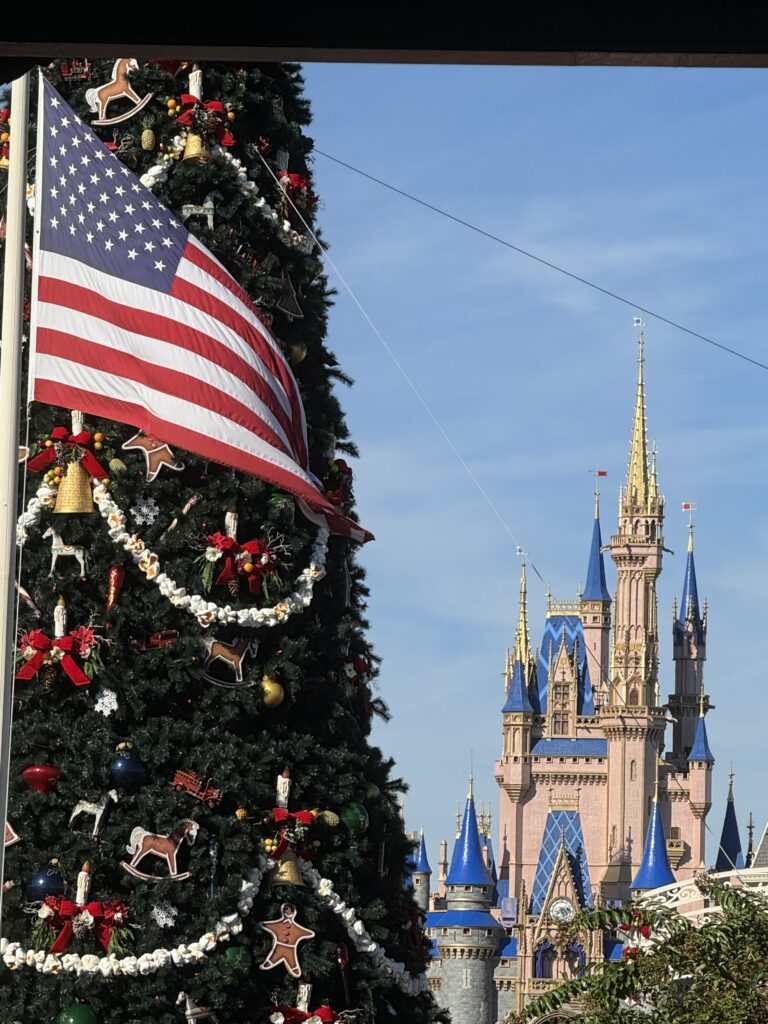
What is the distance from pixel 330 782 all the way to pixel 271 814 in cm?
56

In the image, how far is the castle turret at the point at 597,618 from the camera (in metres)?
117

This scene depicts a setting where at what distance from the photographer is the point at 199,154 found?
45.0ft

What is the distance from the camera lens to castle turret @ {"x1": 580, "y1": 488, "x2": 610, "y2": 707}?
4611 inches

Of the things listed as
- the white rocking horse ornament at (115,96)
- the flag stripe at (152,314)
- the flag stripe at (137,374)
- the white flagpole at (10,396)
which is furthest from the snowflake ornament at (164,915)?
the white rocking horse ornament at (115,96)

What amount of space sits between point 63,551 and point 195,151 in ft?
9.90

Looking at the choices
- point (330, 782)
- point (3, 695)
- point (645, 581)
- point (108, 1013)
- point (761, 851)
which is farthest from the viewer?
point (645, 581)

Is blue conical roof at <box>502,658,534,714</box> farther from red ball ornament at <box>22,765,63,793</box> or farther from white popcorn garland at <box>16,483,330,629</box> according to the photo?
red ball ornament at <box>22,765,63,793</box>

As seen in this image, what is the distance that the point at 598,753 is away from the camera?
381 feet

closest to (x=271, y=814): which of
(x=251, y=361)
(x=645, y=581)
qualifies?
(x=251, y=361)

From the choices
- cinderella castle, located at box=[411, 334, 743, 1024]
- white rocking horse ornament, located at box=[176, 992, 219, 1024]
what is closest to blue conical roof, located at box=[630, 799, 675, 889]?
cinderella castle, located at box=[411, 334, 743, 1024]

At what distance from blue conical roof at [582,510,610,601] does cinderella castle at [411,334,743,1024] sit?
60mm

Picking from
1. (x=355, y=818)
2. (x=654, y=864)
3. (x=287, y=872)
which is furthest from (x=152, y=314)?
(x=654, y=864)

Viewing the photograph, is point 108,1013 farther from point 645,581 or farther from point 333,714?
point 645,581

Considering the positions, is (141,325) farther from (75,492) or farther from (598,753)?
(598,753)
